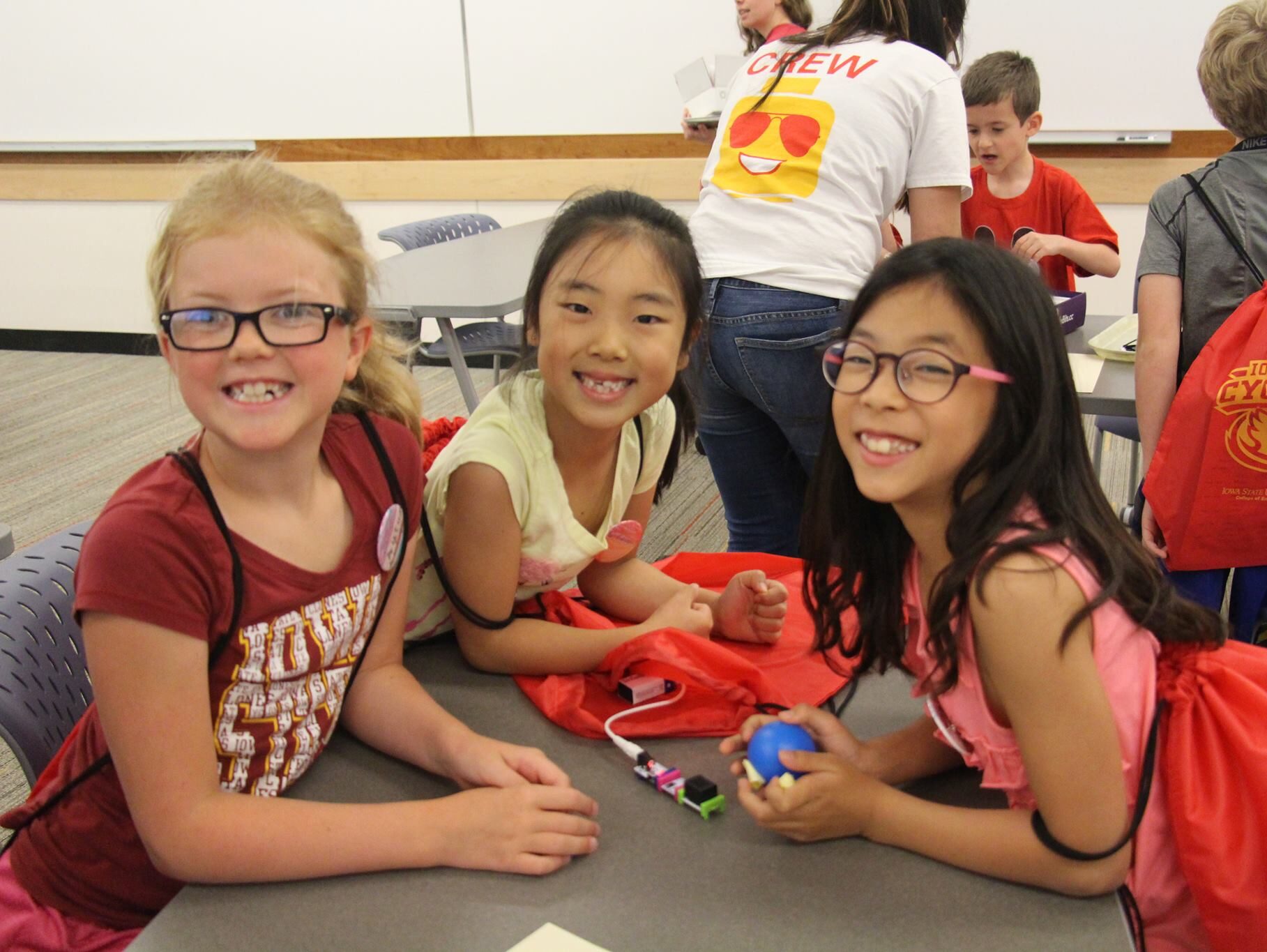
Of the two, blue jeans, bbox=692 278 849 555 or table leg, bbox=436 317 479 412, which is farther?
table leg, bbox=436 317 479 412

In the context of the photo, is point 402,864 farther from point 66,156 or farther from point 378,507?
point 66,156

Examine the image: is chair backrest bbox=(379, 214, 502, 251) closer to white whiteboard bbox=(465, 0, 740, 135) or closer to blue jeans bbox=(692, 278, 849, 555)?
white whiteboard bbox=(465, 0, 740, 135)

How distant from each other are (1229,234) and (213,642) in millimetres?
1756

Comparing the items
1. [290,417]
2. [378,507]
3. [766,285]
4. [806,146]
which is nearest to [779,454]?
[766,285]

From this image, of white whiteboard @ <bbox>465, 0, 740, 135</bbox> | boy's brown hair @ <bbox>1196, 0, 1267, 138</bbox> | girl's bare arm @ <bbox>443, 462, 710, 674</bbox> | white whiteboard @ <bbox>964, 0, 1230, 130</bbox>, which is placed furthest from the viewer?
white whiteboard @ <bbox>465, 0, 740, 135</bbox>

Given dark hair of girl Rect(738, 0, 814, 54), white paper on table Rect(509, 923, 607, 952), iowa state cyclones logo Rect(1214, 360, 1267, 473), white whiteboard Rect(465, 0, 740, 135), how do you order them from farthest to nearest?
1. white whiteboard Rect(465, 0, 740, 135)
2. dark hair of girl Rect(738, 0, 814, 54)
3. iowa state cyclones logo Rect(1214, 360, 1267, 473)
4. white paper on table Rect(509, 923, 607, 952)

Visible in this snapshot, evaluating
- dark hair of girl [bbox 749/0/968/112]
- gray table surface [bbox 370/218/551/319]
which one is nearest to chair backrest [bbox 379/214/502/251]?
gray table surface [bbox 370/218/551/319]

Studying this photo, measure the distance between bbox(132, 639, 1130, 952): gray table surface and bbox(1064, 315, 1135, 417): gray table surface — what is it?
1.25 meters

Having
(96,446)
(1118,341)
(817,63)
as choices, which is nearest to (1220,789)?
(817,63)

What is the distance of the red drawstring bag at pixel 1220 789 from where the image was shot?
0.84 m

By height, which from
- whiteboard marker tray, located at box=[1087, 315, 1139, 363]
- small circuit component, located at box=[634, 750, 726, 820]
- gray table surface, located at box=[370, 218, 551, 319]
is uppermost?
gray table surface, located at box=[370, 218, 551, 319]

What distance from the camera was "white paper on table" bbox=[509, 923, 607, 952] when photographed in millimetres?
758

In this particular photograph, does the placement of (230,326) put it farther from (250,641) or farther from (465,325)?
(465,325)

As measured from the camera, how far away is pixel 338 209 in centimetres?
102
